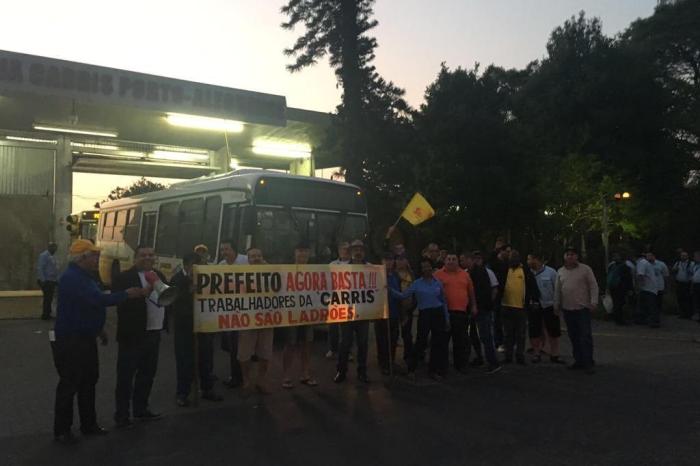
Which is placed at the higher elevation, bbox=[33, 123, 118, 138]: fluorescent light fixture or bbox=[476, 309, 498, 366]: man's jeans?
bbox=[33, 123, 118, 138]: fluorescent light fixture

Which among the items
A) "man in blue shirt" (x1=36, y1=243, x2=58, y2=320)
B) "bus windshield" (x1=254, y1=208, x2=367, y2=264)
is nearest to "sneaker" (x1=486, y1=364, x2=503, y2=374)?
"bus windshield" (x1=254, y1=208, x2=367, y2=264)

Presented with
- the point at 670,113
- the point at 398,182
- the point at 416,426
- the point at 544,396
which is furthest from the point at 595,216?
the point at 416,426

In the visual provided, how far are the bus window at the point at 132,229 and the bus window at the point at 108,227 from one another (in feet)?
6.27

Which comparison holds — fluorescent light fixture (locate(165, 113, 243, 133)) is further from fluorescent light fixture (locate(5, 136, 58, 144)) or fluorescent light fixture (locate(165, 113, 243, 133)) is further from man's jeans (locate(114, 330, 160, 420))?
man's jeans (locate(114, 330, 160, 420))

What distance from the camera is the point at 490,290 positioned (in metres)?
9.70

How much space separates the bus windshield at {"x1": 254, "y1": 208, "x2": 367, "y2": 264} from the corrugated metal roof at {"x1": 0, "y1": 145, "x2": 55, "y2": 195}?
14.1 meters

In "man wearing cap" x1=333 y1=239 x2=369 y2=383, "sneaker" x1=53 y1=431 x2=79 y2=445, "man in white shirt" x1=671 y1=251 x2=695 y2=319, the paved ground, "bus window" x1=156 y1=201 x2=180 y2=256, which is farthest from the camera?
"man in white shirt" x1=671 y1=251 x2=695 y2=319

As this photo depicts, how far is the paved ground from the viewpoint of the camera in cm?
541

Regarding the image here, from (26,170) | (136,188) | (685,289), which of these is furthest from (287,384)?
(136,188)

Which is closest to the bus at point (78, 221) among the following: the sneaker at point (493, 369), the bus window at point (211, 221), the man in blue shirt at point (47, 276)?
the man in blue shirt at point (47, 276)

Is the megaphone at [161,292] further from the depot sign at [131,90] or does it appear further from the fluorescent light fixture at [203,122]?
the fluorescent light fixture at [203,122]

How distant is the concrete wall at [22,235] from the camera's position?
21719mm

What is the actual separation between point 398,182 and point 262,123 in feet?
30.7

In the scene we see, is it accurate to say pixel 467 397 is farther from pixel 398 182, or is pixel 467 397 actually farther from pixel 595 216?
pixel 595 216
